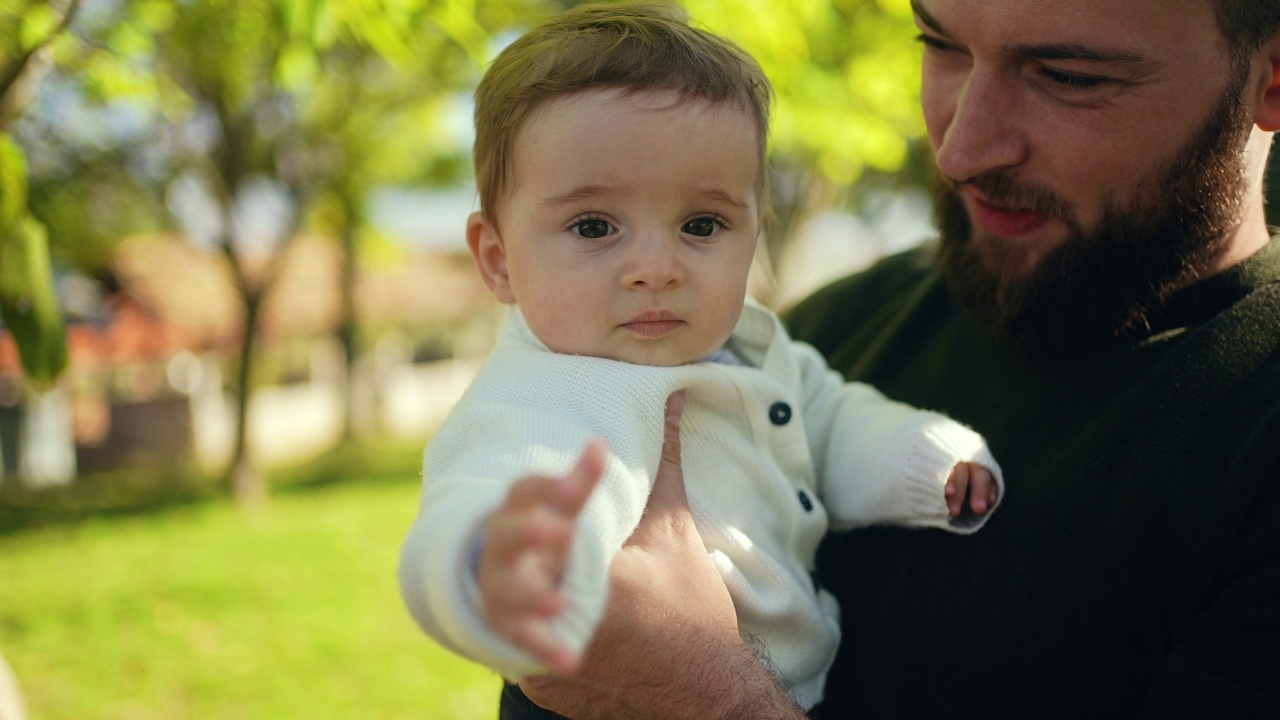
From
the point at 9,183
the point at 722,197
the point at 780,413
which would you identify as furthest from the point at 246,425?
the point at 722,197

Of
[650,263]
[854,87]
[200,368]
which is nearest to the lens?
[650,263]

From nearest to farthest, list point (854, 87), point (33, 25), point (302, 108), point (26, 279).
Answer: point (26, 279)
point (33, 25)
point (854, 87)
point (302, 108)

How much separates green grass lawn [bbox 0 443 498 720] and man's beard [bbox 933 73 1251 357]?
4.02 metres

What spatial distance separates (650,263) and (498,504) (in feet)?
1.97

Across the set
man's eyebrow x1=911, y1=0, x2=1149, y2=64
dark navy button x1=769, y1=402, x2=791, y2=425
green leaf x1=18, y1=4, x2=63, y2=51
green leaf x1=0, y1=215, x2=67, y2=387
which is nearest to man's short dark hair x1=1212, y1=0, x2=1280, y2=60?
man's eyebrow x1=911, y1=0, x2=1149, y2=64

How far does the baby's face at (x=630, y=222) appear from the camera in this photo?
1.70m

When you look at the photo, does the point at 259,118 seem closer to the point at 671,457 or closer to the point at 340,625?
the point at 340,625

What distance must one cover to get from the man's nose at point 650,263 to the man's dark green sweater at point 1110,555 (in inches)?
29.5

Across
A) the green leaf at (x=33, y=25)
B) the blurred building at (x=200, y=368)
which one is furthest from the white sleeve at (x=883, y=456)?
the blurred building at (x=200, y=368)

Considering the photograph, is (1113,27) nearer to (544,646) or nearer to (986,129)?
(986,129)

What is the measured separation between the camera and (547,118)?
175 centimetres

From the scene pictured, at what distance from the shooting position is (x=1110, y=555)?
168cm

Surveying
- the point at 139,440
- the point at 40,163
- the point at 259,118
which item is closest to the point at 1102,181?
the point at 40,163

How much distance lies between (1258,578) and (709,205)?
1.07 m
